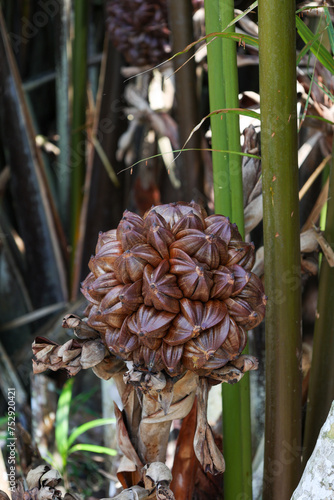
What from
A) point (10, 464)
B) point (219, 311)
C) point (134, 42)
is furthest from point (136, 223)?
point (134, 42)

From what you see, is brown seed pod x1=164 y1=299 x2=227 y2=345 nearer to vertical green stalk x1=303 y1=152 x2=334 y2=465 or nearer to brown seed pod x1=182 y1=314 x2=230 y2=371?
brown seed pod x1=182 y1=314 x2=230 y2=371

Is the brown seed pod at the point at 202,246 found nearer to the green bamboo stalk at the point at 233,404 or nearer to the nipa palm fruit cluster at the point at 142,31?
the green bamboo stalk at the point at 233,404

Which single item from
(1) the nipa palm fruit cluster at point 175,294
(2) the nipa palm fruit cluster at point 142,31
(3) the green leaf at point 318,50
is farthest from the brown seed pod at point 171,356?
(2) the nipa palm fruit cluster at point 142,31

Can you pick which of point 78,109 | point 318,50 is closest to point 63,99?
point 78,109

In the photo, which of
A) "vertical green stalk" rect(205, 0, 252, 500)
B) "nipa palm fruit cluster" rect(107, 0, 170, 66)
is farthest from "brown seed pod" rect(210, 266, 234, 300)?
"nipa palm fruit cluster" rect(107, 0, 170, 66)

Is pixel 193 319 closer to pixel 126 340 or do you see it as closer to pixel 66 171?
pixel 126 340

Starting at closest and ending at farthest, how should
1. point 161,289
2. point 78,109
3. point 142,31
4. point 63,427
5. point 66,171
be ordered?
point 161,289, point 63,427, point 142,31, point 78,109, point 66,171

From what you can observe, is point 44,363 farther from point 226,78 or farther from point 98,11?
point 98,11
